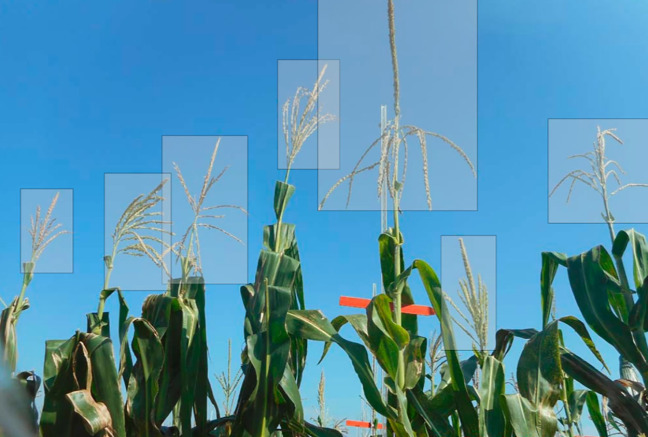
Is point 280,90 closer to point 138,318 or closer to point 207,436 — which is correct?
point 138,318

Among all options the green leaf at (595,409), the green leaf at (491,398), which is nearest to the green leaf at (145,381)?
the green leaf at (491,398)

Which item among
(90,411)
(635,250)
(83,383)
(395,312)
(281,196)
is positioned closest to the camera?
(90,411)

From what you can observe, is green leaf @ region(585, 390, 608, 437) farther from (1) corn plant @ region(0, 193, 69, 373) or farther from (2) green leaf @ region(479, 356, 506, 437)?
(1) corn plant @ region(0, 193, 69, 373)

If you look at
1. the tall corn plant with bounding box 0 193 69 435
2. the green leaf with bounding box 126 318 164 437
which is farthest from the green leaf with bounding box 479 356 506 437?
the tall corn plant with bounding box 0 193 69 435

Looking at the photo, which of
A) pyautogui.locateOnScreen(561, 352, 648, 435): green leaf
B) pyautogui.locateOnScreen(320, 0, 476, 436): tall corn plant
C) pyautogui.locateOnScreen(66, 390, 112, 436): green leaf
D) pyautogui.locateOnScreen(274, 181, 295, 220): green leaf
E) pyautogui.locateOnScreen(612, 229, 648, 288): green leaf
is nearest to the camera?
pyautogui.locateOnScreen(66, 390, 112, 436): green leaf

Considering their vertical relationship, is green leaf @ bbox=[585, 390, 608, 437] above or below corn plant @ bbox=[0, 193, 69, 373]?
below

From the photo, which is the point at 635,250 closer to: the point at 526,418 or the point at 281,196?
the point at 526,418

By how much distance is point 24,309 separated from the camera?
2.22m

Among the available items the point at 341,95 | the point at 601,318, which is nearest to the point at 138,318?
the point at 341,95

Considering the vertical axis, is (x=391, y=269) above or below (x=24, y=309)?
above

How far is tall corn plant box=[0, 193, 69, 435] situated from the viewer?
1.96 metres

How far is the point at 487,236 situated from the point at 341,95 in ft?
2.75

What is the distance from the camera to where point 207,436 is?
6.48ft

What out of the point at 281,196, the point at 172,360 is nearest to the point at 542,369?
the point at 281,196
